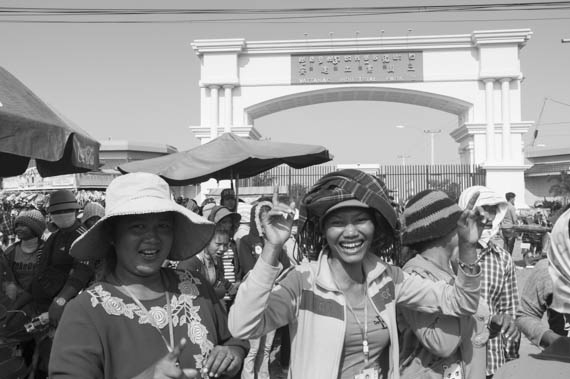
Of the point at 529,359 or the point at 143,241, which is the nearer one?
the point at 529,359

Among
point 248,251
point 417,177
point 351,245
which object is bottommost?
point 248,251

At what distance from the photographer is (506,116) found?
2552 centimetres

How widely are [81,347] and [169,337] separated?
35 cm

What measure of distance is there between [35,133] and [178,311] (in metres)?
2.31

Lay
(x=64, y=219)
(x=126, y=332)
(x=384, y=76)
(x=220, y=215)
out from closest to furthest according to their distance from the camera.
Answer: (x=126, y=332)
(x=64, y=219)
(x=220, y=215)
(x=384, y=76)

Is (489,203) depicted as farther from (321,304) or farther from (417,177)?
(417,177)

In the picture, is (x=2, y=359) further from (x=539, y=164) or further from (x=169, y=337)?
(x=539, y=164)

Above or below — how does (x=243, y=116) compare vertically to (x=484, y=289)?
above

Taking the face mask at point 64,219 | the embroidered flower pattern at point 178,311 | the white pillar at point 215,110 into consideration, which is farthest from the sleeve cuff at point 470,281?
the white pillar at point 215,110

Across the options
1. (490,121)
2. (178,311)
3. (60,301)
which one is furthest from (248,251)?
(490,121)

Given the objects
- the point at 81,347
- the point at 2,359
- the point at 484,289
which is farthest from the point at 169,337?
the point at 484,289

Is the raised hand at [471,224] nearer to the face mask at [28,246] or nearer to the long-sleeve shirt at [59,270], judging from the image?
the long-sleeve shirt at [59,270]

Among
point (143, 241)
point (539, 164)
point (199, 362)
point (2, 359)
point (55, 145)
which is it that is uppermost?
point (539, 164)

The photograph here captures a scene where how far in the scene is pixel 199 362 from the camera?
216 cm
